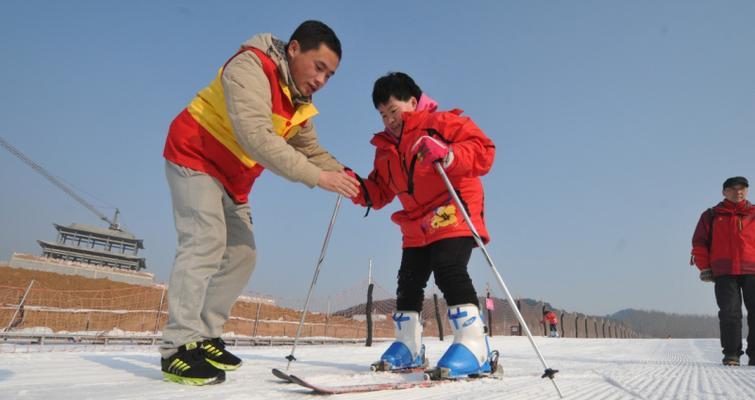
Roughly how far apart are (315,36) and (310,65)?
15 cm

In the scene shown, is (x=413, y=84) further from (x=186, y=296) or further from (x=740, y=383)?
(x=740, y=383)

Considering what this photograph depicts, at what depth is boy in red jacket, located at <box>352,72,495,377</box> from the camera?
2.14 m

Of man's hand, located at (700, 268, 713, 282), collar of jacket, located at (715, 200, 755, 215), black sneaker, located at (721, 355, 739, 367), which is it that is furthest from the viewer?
man's hand, located at (700, 268, 713, 282)

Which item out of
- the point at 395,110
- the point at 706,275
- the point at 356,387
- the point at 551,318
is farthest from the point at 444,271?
the point at 551,318

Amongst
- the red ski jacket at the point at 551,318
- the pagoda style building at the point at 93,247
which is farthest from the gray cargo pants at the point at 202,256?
the pagoda style building at the point at 93,247

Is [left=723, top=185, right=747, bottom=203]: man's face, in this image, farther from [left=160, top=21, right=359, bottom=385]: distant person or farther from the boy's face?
[left=160, top=21, right=359, bottom=385]: distant person

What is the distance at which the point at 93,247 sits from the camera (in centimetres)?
5834

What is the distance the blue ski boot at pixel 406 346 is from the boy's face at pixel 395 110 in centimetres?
110

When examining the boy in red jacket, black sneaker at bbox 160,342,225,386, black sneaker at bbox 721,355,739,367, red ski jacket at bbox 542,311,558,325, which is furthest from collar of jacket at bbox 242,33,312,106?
red ski jacket at bbox 542,311,558,325

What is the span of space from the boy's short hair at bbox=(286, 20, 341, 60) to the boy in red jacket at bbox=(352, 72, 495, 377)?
0.55m

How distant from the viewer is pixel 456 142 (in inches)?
93.4

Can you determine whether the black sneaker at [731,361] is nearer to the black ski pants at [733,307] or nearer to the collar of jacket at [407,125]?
the black ski pants at [733,307]

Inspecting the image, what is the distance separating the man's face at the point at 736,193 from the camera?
400 centimetres

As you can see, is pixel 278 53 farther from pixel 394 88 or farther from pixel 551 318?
pixel 551 318
